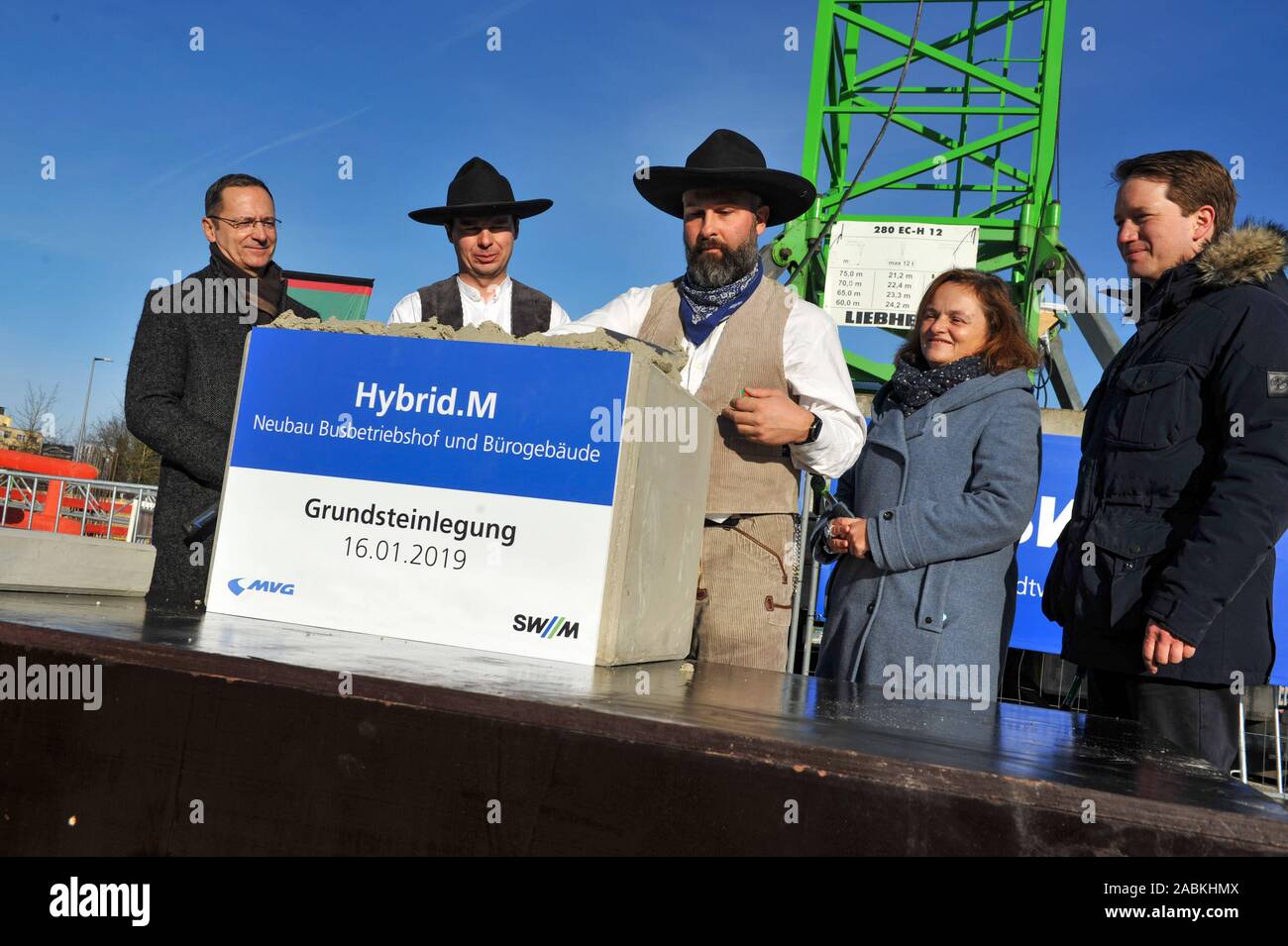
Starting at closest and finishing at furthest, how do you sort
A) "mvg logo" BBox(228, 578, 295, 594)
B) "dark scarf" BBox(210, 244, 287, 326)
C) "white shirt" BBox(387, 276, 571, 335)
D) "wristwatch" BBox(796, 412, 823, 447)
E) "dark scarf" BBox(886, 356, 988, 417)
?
"mvg logo" BBox(228, 578, 295, 594)
"wristwatch" BBox(796, 412, 823, 447)
"dark scarf" BBox(886, 356, 988, 417)
"dark scarf" BBox(210, 244, 287, 326)
"white shirt" BBox(387, 276, 571, 335)

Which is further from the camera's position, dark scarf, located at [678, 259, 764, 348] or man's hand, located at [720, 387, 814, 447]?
dark scarf, located at [678, 259, 764, 348]

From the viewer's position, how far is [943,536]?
7.98 feet

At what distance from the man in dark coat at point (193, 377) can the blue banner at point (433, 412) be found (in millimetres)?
977

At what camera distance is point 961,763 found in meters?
0.92

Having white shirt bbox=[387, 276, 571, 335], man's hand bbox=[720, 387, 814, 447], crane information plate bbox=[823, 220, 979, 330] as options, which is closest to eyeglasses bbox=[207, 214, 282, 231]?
white shirt bbox=[387, 276, 571, 335]

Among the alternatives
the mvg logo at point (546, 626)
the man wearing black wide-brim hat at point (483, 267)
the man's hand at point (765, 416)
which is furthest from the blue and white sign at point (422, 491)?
the man wearing black wide-brim hat at point (483, 267)

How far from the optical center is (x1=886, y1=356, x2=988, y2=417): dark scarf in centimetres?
265

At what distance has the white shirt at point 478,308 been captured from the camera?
322cm

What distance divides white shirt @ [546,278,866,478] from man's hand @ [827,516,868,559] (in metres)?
0.21

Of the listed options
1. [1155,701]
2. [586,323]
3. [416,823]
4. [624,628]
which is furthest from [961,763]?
[586,323]
